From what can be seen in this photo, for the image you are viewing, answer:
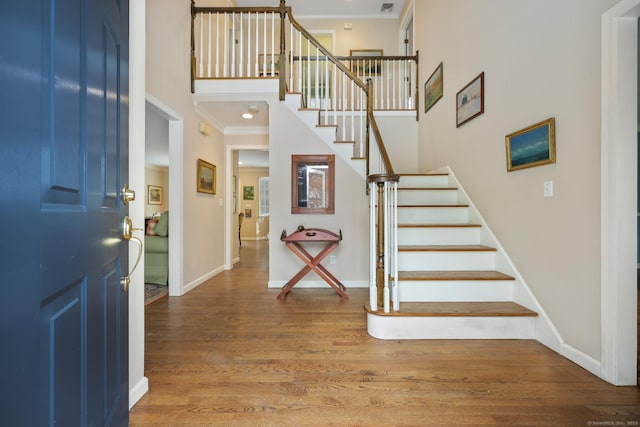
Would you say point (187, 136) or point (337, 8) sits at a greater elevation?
point (337, 8)

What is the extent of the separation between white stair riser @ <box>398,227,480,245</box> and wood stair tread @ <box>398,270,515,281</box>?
15.5 inches

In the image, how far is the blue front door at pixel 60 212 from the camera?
0.50 m

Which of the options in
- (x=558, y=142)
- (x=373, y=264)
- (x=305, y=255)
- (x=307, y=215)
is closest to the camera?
(x=558, y=142)

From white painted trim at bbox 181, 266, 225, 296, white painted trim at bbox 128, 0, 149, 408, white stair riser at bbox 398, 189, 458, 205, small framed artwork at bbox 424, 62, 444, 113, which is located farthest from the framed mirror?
white painted trim at bbox 128, 0, 149, 408

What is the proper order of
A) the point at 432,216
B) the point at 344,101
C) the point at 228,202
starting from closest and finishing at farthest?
the point at 432,216
the point at 344,101
the point at 228,202

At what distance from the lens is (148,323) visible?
249 cm

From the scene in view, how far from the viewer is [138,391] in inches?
57.7

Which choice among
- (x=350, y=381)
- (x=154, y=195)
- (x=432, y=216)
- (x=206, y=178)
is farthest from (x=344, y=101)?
(x=154, y=195)

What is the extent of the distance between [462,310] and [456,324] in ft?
0.43

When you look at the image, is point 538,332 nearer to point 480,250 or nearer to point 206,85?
point 480,250

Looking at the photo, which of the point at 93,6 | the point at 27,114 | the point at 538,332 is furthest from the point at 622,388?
the point at 93,6

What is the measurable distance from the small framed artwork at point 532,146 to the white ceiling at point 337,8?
15.8 feet

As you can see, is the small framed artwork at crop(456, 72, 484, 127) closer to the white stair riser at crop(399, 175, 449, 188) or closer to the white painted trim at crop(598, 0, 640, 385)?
the white stair riser at crop(399, 175, 449, 188)

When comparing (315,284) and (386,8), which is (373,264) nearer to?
(315,284)
